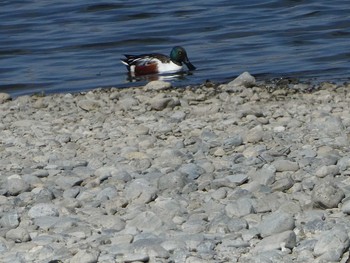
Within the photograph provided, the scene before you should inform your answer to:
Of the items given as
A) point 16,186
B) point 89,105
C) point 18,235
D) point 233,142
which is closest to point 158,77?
point 89,105

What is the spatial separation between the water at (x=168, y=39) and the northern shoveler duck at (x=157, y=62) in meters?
0.19

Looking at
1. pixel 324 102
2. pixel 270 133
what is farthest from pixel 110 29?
pixel 270 133

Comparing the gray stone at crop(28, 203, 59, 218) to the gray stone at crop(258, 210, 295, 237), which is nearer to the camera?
the gray stone at crop(258, 210, 295, 237)

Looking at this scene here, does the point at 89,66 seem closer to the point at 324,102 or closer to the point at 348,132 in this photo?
the point at 324,102

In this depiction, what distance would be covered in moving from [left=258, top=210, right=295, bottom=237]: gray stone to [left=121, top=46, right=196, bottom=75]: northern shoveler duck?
9286 mm

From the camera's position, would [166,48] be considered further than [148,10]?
No

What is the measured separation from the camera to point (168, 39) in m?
19.5

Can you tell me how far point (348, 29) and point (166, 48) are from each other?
2856mm

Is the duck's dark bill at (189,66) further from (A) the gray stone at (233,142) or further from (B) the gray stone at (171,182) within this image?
(B) the gray stone at (171,182)

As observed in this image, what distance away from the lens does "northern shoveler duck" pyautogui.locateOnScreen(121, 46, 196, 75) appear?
54.1ft

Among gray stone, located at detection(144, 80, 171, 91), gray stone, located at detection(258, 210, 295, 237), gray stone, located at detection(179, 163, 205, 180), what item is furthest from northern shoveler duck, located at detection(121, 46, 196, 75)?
gray stone, located at detection(258, 210, 295, 237)

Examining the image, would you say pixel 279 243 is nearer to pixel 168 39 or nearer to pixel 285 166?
pixel 285 166

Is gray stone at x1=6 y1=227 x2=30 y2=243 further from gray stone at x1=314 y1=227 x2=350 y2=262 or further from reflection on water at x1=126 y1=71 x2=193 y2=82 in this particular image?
reflection on water at x1=126 y1=71 x2=193 y2=82

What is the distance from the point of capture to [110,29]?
2042cm
